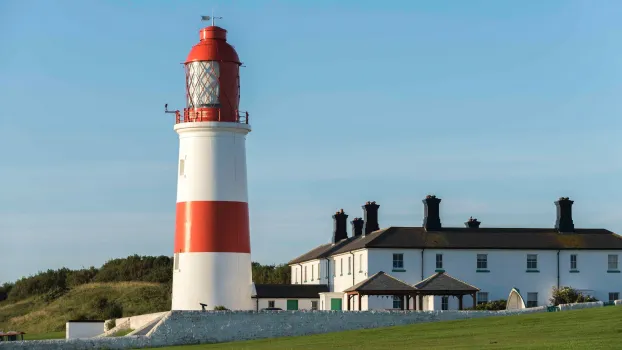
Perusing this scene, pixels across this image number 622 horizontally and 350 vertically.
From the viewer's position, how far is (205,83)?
56.5 meters

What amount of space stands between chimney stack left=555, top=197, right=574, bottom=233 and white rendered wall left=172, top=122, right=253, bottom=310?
709 inches

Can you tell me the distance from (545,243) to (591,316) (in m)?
16.3

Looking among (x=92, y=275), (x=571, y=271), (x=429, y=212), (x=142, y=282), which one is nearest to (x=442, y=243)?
(x=429, y=212)

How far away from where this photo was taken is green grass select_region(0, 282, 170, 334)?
7281cm

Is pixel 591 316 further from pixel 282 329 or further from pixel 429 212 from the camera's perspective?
pixel 429 212

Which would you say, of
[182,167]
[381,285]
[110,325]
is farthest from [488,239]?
[110,325]

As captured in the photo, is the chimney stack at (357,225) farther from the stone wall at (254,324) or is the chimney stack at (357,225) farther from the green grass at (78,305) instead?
the stone wall at (254,324)

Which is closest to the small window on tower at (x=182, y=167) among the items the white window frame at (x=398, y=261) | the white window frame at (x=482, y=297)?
the white window frame at (x=398, y=261)

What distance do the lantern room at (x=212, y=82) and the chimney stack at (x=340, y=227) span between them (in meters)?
19.1

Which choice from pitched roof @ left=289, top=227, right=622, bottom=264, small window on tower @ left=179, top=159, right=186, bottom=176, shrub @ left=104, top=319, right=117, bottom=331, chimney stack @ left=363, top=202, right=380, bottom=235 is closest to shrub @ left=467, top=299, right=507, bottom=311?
pitched roof @ left=289, top=227, right=622, bottom=264

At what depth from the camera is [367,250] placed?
62312mm

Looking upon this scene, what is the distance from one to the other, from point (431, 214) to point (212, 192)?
13811mm

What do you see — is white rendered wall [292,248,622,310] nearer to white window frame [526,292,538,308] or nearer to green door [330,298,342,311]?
white window frame [526,292,538,308]

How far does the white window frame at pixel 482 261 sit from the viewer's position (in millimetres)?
63750
